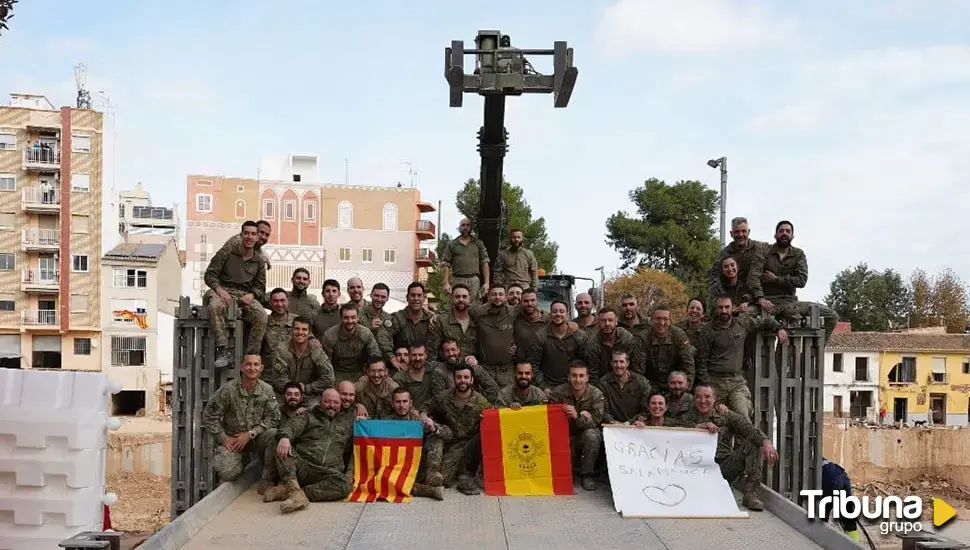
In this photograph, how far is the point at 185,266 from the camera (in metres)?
48.2

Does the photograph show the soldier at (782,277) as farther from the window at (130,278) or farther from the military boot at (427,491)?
the window at (130,278)

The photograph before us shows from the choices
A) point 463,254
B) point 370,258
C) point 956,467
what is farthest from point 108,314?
point 956,467

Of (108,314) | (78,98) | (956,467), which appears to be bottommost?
(956,467)

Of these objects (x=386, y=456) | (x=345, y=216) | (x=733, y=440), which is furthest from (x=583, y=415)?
(x=345, y=216)

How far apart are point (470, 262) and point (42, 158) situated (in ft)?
106

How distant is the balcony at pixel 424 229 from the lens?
171 feet

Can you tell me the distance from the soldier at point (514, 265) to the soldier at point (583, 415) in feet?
10.4

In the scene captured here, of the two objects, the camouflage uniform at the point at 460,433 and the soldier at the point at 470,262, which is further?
the soldier at the point at 470,262

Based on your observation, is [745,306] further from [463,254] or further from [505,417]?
[463,254]

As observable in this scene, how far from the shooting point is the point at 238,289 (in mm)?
9203

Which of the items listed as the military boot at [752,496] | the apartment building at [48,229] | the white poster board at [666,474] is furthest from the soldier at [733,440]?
the apartment building at [48,229]

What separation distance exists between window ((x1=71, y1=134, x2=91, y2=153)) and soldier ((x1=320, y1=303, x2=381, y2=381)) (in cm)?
3304

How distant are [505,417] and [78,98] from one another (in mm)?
36727

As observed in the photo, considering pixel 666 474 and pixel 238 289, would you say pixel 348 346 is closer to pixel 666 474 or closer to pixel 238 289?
pixel 238 289
